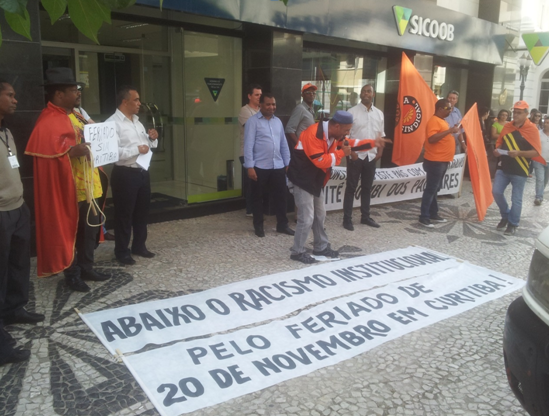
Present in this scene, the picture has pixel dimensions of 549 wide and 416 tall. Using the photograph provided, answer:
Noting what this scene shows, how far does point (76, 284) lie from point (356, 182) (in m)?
4.26

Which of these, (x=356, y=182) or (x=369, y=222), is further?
(x=369, y=222)

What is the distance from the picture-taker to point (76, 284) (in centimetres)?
470

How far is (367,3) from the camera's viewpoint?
897 centimetres

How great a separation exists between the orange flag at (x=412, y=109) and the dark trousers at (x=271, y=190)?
2939 millimetres

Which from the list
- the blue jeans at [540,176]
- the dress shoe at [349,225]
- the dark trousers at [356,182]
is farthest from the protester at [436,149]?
the blue jeans at [540,176]

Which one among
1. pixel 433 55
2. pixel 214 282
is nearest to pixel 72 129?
pixel 214 282

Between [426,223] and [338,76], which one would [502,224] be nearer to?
[426,223]

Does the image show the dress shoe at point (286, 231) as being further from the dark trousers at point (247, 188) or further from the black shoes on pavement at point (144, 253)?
the black shoes on pavement at point (144, 253)

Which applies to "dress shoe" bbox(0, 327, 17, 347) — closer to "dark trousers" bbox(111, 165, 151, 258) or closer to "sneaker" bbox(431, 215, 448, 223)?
"dark trousers" bbox(111, 165, 151, 258)

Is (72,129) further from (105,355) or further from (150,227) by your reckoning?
(150,227)

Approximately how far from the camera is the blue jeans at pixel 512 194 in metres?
7.29

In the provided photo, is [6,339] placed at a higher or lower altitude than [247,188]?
lower

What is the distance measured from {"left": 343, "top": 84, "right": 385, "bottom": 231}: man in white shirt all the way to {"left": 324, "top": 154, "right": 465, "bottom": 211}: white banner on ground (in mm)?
485

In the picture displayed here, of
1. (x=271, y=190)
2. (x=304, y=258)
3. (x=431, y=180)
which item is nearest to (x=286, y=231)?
(x=271, y=190)
